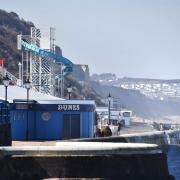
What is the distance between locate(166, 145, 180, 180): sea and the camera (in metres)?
56.4

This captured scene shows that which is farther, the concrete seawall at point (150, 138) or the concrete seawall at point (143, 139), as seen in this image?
the concrete seawall at point (150, 138)

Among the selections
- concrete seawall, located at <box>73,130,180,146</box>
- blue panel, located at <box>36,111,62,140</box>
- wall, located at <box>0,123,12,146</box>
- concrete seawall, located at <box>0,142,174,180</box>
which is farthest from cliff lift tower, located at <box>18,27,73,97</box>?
concrete seawall, located at <box>0,142,174,180</box>

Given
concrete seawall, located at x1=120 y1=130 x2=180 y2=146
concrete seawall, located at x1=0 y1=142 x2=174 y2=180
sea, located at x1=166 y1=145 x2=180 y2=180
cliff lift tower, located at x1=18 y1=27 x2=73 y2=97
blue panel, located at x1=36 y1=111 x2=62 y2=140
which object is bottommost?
sea, located at x1=166 y1=145 x2=180 y2=180

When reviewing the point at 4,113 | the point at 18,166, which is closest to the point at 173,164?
the point at 4,113

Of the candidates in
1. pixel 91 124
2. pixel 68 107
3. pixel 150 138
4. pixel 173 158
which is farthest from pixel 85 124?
pixel 173 158

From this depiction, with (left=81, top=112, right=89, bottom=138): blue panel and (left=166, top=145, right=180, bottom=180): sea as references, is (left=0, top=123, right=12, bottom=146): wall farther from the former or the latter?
(left=166, top=145, right=180, bottom=180): sea

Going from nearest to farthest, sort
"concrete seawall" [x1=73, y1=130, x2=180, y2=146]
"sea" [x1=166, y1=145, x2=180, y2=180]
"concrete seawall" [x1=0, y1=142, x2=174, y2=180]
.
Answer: "concrete seawall" [x1=0, y1=142, x2=174, y2=180]
"concrete seawall" [x1=73, y1=130, x2=180, y2=146]
"sea" [x1=166, y1=145, x2=180, y2=180]

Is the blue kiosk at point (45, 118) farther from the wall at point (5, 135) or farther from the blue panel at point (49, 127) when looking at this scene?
the wall at point (5, 135)

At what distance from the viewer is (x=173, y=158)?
63719 millimetres

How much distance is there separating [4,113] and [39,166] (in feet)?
31.0

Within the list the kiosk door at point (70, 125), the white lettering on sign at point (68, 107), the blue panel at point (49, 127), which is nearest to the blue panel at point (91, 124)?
the kiosk door at point (70, 125)

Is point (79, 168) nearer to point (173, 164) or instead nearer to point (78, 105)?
point (78, 105)

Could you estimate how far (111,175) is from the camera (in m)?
35.5

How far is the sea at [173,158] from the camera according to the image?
2221 inches
